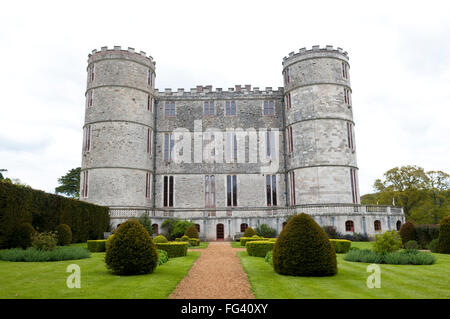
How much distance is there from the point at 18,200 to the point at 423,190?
44.5 metres

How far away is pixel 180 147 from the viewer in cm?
3278

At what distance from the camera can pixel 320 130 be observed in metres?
29.1

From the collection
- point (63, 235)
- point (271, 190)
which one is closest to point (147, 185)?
point (271, 190)

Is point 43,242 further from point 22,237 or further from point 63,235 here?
point 63,235

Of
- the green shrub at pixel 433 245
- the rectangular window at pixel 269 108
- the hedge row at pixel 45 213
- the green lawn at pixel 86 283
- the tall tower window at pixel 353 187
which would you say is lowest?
the green shrub at pixel 433 245

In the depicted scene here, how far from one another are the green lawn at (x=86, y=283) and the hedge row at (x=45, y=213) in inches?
165

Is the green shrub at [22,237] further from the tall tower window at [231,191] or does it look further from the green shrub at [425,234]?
the green shrub at [425,234]

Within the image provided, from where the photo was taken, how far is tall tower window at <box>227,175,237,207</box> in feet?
105

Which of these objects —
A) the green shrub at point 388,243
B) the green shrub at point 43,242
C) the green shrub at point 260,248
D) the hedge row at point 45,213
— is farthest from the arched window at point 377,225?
the green shrub at point 43,242

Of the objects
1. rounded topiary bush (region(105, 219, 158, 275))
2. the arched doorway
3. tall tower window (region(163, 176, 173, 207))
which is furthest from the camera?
tall tower window (region(163, 176, 173, 207))

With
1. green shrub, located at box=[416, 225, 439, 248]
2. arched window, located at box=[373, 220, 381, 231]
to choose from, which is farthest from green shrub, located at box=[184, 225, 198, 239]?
green shrub, located at box=[416, 225, 439, 248]

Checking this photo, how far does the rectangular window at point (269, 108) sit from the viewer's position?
33531 millimetres

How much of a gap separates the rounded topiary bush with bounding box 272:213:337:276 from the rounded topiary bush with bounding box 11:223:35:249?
12.1 m

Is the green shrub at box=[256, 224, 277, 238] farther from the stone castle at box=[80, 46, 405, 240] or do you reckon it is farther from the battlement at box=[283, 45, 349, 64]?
the battlement at box=[283, 45, 349, 64]
